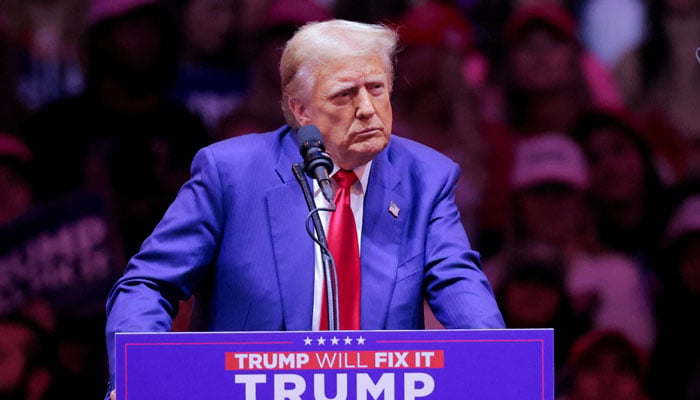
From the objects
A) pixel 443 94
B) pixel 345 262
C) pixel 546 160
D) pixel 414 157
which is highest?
pixel 443 94

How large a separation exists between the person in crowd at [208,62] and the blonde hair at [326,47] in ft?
7.46

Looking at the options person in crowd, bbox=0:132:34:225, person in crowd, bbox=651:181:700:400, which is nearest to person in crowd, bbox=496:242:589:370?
person in crowd, bbox=651:181:700:400

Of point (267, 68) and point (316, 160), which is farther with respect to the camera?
point (267, 68)

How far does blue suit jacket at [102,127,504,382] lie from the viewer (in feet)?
7.63

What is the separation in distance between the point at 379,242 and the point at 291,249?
0.22 metres

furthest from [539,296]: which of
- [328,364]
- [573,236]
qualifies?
[328,364]

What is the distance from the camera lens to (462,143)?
494cm

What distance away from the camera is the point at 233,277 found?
2400 mm

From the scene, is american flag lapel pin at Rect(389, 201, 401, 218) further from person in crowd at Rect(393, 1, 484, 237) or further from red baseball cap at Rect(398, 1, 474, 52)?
red baseball cap at Rect(398, 1, 474, 52)

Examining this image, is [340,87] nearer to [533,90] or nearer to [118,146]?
[118,146]

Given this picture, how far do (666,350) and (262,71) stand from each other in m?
2.41

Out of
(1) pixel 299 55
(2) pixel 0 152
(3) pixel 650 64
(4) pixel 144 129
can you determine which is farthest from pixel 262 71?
(1) pixel 299 55

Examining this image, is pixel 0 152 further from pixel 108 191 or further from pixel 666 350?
pixel 666 350

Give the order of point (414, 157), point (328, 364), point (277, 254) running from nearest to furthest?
point (328, 364), point (277, 254), point (414, 157)
